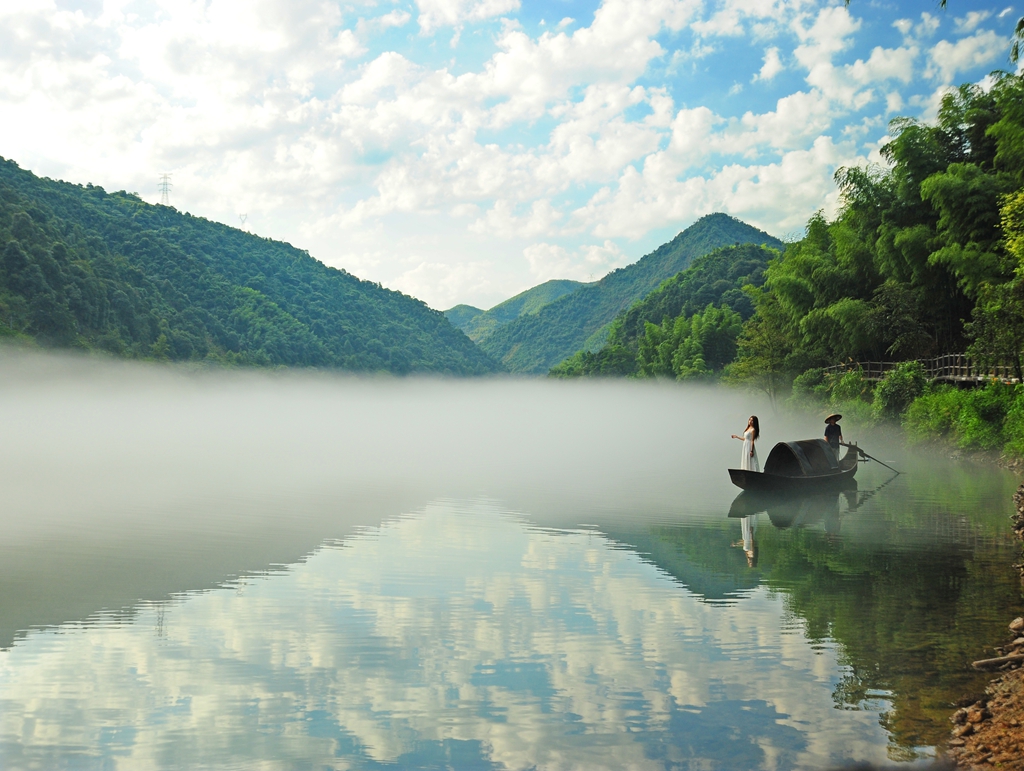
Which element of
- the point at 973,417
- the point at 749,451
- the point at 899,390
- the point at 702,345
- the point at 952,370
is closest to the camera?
the point at 749,451

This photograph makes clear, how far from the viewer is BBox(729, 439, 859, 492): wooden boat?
2041 cm

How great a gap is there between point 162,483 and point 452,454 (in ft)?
45.7

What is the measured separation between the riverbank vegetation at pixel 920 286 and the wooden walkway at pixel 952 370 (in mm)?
443

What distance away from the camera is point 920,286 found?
126ft

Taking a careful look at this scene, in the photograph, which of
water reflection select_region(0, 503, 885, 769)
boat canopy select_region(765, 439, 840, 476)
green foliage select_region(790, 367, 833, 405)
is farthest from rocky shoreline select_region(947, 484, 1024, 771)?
green foliage select_region(790, 367, 833, 405)

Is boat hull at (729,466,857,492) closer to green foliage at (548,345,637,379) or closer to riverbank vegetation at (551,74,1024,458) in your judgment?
riverbank vegetation at (551,74,1024,458)

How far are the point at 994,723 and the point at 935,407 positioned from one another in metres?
28.0

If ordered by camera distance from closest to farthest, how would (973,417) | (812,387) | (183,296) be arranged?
(973,417) < (812,387) < (183,296)

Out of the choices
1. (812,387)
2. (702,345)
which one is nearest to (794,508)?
(812,387)

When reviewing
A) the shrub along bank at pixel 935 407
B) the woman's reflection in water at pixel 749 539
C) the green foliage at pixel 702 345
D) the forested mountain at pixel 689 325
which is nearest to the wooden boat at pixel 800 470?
the woman's reflection in water at pixel 749 539

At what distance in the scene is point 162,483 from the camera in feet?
78.8

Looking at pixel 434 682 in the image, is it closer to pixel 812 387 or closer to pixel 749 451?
pixel 749 451

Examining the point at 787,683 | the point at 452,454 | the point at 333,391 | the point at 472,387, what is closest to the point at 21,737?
the point at 787,683

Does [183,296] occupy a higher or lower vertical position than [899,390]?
higher
